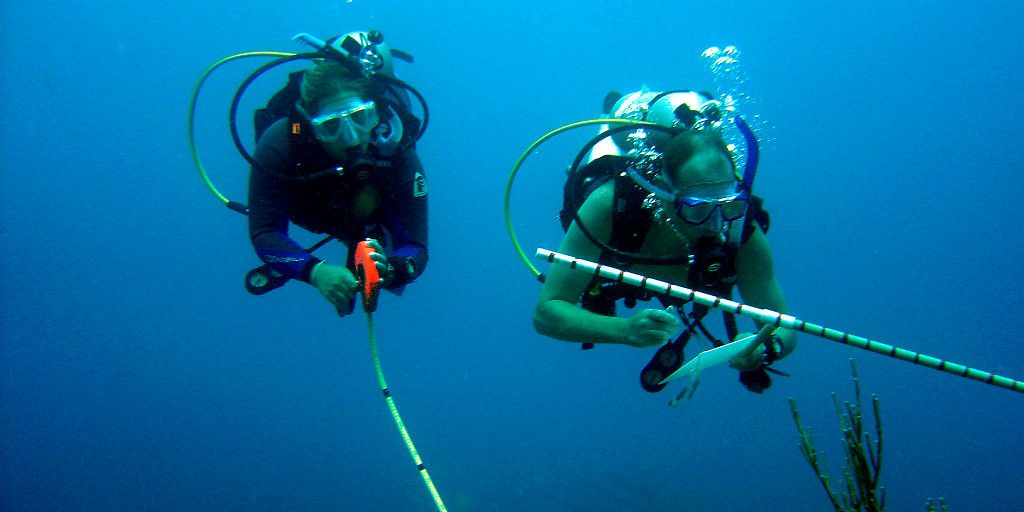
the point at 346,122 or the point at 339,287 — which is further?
the point at 346,122

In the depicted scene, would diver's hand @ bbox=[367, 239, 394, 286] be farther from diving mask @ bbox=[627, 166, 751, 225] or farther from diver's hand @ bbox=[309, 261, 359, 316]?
diving mask @ bbox=[627, 166, 751, 225]

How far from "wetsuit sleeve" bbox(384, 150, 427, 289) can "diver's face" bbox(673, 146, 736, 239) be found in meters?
1.87

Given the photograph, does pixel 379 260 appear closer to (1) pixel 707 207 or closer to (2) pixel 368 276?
(2) pixel 368 276

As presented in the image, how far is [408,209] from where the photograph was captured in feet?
12.6

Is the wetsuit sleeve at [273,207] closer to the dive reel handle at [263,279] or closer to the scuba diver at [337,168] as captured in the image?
the scuba diver at [337,168]

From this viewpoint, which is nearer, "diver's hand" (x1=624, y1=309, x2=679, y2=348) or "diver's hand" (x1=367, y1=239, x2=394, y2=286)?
"diver's hand" (x1=624, y1=309, x2=679, y2=348)

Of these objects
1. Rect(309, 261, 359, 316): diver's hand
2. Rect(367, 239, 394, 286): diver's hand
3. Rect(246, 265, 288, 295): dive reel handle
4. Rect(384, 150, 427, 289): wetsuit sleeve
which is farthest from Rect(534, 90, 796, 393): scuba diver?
Rect(246, 265, 288, 295): dive reel handle

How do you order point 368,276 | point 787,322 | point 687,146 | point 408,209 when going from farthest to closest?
point 408,209
point 368,276
point 687,146
point 787,322

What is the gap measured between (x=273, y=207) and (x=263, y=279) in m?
0.46

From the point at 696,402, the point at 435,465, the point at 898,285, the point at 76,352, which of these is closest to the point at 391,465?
the point at 435,465

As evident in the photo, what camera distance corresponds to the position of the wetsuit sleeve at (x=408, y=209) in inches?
148

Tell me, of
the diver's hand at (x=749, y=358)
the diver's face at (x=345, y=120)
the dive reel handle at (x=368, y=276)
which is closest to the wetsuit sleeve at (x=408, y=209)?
the diver's face at (x=345, y=120)

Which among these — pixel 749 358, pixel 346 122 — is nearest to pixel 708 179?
pixel 749 358

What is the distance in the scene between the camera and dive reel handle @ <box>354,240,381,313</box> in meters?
2.70
